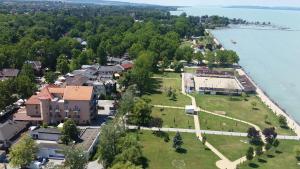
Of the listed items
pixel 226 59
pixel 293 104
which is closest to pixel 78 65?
pixel 226 59

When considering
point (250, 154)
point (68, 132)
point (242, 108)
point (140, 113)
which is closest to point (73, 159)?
point (68, 132)

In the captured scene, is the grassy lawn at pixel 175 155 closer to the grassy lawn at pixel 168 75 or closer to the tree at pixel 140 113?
the tree at pixel 140 113

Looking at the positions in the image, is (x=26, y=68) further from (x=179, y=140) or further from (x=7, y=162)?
(x=179, y=140)

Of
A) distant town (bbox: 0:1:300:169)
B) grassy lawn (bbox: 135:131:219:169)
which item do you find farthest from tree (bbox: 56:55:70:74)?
grassy lawn (bbox: 135:131:219:169)

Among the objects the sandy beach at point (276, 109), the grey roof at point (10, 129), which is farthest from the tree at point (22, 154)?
the sandy beach at point (276, 109)

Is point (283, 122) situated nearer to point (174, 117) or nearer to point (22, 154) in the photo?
point (174, 117)
